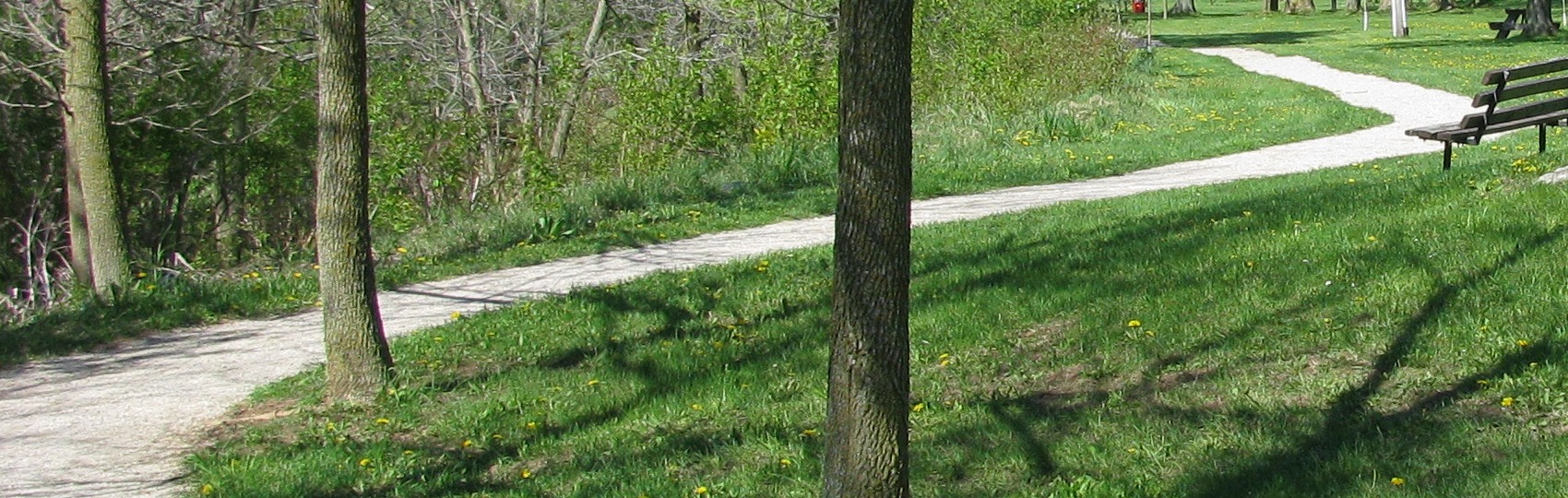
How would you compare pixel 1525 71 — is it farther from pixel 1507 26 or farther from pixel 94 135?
pixel 1507 26

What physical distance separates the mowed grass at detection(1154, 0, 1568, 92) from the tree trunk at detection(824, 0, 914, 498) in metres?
15.9

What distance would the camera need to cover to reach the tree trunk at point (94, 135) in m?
10.2

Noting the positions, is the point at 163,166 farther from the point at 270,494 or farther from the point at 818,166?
the point at 270,494

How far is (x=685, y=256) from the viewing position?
10.3m

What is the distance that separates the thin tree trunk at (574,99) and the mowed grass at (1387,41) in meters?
9.99

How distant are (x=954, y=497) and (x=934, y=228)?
543cm

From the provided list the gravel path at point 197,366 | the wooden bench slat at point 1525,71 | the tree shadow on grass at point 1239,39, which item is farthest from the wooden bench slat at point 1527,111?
the tree shadow on grass at point 1239,39

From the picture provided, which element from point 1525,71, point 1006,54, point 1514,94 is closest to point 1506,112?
point 1514,94

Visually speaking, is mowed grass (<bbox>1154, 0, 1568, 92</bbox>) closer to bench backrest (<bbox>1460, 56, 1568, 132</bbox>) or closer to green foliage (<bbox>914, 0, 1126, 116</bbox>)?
green foliage (<bbox>914, 0, 1126, 116</bbox>)

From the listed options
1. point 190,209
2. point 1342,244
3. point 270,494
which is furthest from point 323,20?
point 190,209

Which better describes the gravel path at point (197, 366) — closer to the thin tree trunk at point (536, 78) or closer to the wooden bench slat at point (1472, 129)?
the wooden bench slat at point (1472, 129)

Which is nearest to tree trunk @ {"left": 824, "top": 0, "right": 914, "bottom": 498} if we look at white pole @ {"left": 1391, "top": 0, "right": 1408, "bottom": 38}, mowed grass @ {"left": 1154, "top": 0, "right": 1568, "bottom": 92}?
mowed grass @ {"left": 1154, "top": 0, "right": 1568, "bottom": 92}

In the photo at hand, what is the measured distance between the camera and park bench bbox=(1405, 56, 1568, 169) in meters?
11.5

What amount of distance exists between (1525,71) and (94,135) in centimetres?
1023
